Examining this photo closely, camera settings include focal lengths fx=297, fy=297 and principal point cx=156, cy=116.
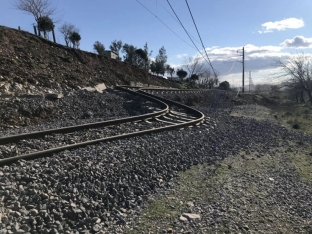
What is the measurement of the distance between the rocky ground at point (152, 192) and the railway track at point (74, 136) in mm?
284

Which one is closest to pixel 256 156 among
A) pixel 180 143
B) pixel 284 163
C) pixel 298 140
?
pixel 284 163

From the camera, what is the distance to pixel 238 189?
20.6 feet

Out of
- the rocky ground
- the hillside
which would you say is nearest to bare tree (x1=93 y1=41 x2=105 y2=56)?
the hillside

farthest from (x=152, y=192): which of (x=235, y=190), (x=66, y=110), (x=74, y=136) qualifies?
(x=66, y=110)

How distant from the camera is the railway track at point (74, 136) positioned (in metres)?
6.65

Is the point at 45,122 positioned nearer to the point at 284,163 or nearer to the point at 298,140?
the point at 284,163

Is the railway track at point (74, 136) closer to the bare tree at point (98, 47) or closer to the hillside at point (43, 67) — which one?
the hillside at point (43, 67)

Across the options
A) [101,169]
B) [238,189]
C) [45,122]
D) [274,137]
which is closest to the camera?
[101,169]

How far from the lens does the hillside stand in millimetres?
14086

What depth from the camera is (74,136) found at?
8609 millimetres

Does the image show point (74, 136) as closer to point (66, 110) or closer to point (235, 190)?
point (235, 190)

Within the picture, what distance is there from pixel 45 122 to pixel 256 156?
315 inches

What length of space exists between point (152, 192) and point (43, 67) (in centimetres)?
1387

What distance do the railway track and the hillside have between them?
530cm
